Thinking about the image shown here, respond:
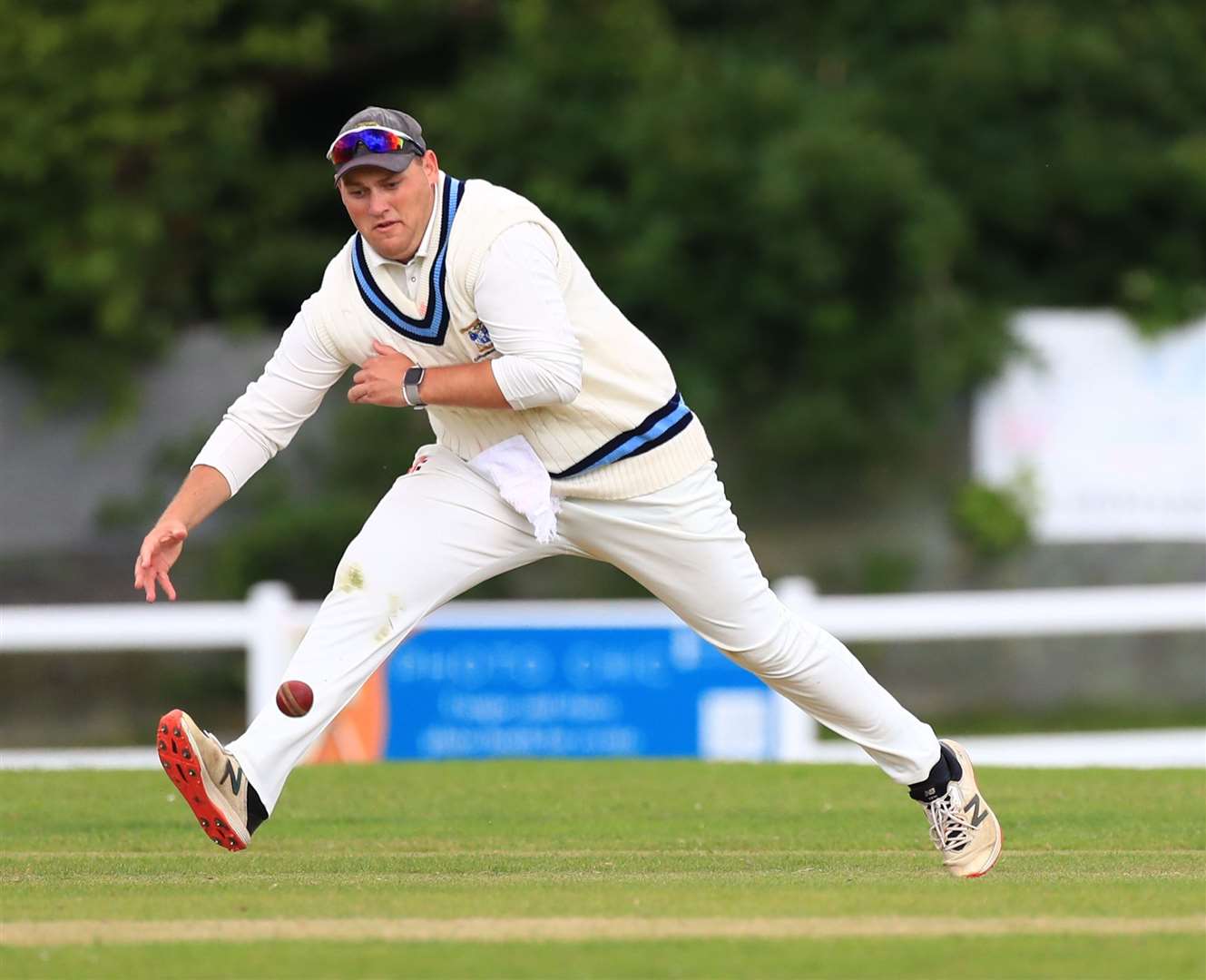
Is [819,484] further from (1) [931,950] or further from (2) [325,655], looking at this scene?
(1) [931,950]

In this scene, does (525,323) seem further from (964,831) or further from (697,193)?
(697,193)

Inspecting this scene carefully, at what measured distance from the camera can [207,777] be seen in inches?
219

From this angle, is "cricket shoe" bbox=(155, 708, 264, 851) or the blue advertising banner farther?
the blue advertising banner

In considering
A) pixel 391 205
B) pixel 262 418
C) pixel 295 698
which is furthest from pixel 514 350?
pixel 295 698

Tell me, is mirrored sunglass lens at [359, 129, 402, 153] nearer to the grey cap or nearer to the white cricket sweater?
the grey cap

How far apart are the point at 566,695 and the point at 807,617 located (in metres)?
1.53

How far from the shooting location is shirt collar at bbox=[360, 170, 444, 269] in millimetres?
5766

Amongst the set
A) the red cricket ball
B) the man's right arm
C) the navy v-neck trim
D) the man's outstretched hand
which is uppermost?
the navy v-neck trim

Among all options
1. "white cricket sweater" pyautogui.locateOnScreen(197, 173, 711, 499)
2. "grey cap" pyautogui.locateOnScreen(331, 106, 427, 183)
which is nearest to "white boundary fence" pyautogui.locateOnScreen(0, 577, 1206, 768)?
"white cricket sweater" pyautogui.locateOnScreen(197, 173, 711, 499)

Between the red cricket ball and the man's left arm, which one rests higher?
the man's left arm

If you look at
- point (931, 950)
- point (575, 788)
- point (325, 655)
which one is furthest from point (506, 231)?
point (575, 788)

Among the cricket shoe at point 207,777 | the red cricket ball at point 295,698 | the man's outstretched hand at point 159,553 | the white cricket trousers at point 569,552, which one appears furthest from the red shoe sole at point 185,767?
the man's outstretched hand at point 159,553

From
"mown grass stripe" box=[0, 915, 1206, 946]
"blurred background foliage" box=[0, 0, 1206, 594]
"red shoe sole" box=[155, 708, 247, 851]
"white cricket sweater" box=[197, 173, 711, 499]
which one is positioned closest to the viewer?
"mown grass stripe" box=[0, 915, 1206, 946]

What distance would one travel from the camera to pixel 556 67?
14.8m
